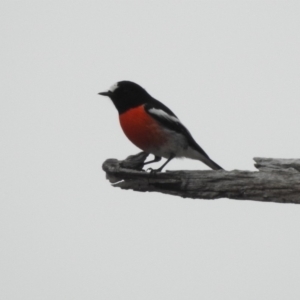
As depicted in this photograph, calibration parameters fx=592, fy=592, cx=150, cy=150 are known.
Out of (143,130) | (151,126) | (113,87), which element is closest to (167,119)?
(151,126)

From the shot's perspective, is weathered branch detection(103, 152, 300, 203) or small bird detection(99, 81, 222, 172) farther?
small bird detection(99, 81, 222, 172)

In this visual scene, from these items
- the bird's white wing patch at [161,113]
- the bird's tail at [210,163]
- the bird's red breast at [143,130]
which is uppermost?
the bird's white wing patch at [161,113]

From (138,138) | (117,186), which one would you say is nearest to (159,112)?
(138,138)

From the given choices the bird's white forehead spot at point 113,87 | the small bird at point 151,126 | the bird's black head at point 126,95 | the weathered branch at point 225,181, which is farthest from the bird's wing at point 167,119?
the weathered branch at point 225,181

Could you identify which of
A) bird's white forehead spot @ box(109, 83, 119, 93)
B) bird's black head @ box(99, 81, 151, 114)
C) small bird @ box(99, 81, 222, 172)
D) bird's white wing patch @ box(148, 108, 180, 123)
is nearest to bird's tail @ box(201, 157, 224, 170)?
small bird @ box(99, 81, 222, 172)

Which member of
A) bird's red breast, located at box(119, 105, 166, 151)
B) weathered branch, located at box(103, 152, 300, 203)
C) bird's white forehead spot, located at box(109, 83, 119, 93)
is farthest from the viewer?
bird's white forehead spot, located at box(109, 83, 119, 93)

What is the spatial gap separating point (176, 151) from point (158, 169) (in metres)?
0.56

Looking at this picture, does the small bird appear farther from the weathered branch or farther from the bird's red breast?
the weathered branch

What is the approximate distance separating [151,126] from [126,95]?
24.0 inches

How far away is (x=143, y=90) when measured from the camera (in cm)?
719

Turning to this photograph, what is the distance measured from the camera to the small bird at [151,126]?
21.8ft

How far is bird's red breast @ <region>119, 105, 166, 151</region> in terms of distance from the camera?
6625 mm

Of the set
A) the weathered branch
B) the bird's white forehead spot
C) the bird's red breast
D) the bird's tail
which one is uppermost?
the bird's white forehead spot

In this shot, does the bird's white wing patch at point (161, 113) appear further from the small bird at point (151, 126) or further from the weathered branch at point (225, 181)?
the weathered branch at point (225, 181)
